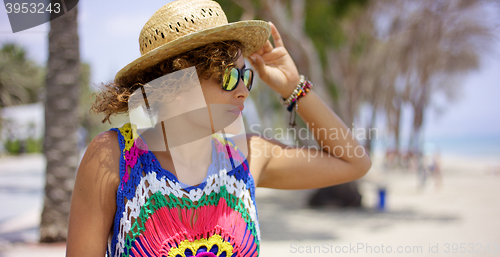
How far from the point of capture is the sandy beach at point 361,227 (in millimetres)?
5688

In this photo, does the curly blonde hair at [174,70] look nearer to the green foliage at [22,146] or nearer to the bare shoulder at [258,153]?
the bare shoulder at [258,153]

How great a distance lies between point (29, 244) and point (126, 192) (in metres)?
5.12

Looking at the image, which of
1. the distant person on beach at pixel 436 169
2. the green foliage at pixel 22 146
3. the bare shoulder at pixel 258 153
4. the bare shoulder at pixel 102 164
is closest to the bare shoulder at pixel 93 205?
the bare shoulder at pixel 102 164

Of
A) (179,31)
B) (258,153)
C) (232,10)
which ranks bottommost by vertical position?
(258,153)

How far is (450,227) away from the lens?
732 cm

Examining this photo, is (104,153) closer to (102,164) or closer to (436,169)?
(102,164)

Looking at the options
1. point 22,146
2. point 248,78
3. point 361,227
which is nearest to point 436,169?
point 361,227

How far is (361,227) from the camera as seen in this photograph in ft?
24.1

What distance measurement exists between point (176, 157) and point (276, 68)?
28.4 inches

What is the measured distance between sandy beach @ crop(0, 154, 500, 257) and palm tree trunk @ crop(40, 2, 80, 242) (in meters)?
0.63

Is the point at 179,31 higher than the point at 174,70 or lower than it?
higher

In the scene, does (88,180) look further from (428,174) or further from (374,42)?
(374,42)

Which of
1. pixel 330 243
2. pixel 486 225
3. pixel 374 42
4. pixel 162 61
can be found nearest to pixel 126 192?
pixel 162 61

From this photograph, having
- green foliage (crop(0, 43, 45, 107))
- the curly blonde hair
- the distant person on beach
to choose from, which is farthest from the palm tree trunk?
the distant person on beach
